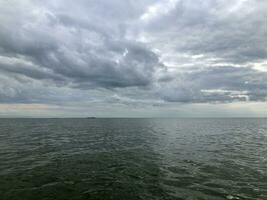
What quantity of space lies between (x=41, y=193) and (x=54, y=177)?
3.95 m

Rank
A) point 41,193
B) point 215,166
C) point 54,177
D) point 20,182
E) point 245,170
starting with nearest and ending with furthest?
point 41,193 → point 20,182 → point 54,177 → point 245,170 → point 215,166

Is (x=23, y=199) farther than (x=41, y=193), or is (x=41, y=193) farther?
(x=41, y=193)

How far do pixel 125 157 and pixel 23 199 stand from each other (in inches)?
627

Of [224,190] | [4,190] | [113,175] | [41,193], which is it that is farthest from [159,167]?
[4,190]

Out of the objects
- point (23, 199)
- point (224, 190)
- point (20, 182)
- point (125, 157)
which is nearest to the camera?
point (23, 199)

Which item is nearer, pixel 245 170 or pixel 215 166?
pixel 245 170

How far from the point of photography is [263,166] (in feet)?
81.8

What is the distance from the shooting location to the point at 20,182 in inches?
712

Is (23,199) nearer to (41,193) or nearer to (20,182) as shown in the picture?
(41,193)

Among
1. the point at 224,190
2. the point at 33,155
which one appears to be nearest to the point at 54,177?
the point at 33,155

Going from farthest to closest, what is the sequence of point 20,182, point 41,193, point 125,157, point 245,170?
1. point 125,157
2. point 245,170
3. point 20,182
4. point 41,193

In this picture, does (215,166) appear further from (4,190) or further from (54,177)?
(4,190)

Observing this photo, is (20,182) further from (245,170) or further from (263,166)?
(263,166)

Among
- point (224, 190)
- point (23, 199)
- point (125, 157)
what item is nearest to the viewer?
point (23, 199)
